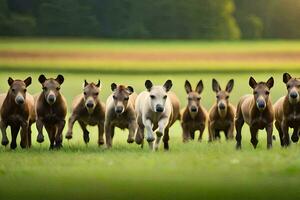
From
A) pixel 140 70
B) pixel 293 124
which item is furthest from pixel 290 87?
pixel 140 70

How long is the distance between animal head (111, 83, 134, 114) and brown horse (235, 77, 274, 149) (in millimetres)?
837

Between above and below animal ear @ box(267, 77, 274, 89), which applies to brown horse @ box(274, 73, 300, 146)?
below

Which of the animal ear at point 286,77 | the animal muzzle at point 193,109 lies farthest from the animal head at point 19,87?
the animal ear at point 286,77

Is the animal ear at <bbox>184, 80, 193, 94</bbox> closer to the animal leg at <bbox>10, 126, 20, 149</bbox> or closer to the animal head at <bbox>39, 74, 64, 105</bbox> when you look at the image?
the animal head at <bbox>39, 74, 64, 105</bbox>

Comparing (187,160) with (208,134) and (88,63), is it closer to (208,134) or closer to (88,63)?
(88,63)

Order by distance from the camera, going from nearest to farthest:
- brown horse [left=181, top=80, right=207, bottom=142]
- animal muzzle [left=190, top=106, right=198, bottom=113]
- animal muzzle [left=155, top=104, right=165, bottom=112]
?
animal muzzle [left=155, top=104, right=165, bottom=112] < animal muzzle [left=190, top=106, right=198, bottom=113] < brown horse [left=181, top=80, right=207, bottom=142]

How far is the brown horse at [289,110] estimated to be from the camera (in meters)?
10.0

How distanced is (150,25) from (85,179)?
1387mm

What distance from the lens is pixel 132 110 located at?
10.6 m

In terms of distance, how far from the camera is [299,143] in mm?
10250

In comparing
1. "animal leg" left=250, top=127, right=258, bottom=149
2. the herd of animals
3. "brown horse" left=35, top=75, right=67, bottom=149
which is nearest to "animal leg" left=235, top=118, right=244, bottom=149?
the herd of animals

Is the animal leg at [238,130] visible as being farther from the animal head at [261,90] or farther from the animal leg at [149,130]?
the animal leg at [149,130]

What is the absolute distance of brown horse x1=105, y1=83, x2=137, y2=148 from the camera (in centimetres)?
1034

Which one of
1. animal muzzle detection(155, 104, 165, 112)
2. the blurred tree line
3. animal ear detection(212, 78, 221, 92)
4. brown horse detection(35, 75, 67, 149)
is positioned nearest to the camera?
the blurred tree line
